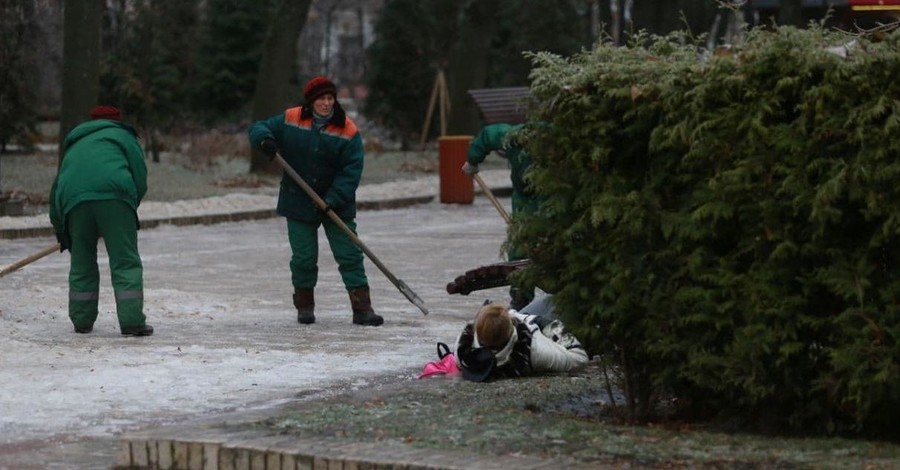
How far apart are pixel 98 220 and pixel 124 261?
0.99ft

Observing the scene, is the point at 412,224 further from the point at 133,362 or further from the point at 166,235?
the point at 133,362

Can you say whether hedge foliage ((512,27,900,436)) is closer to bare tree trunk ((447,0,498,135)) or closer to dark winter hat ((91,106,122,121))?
dark winter hat ((91,106,122,121))

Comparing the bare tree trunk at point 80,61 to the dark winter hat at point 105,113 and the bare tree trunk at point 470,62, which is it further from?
the dark winter hat at point 105,113

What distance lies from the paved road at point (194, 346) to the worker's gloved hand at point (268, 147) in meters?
1.12

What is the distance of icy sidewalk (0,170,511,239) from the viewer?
68.9 ft

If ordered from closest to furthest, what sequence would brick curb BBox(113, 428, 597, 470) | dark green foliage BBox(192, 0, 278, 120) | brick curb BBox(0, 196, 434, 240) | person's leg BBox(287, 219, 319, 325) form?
brick curb BBox(113, 428, 597, 470) → person's leg BBox(287, 219, 319, 325) → brick curb BBox(0, 196, 434, 240) → dark green foliage BBox(192, 0, 278, 120)

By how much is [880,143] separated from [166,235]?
15.0 metres

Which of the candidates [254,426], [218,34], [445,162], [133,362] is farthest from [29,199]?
[218,34]

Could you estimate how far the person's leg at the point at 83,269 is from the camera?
37.8 feet

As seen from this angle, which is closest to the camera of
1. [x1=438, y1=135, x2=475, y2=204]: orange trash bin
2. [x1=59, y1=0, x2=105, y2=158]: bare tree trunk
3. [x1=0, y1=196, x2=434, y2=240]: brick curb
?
[x1=0, y1=196, x2=434, y2=240]: brick curb

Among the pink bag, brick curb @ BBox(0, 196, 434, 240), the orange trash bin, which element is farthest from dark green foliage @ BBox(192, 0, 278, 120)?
the pink bag

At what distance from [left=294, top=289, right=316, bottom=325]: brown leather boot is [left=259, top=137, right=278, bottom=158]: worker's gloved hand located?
94 centimetres

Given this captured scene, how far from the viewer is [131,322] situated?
11352 mm

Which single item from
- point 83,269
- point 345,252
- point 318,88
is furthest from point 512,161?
point 83,269
